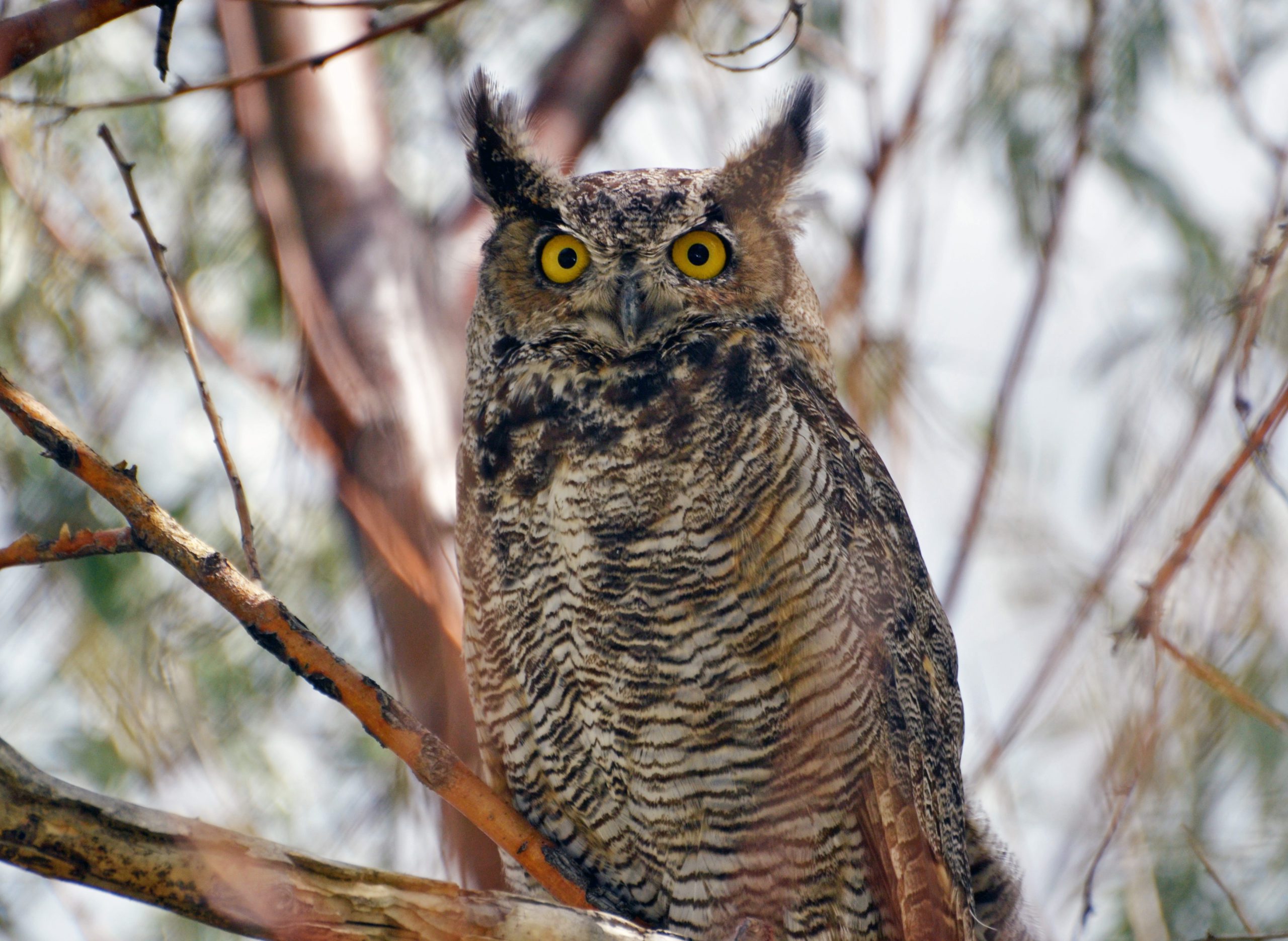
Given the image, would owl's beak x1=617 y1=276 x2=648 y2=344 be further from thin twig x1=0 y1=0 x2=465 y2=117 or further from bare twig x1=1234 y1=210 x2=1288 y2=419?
bare twig x1=1234 y1=210 x2=1288 y2=419

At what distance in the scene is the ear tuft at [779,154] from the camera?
7.86 ft

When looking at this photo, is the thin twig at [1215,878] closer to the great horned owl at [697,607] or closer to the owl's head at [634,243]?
the great horned owl at [697,607]

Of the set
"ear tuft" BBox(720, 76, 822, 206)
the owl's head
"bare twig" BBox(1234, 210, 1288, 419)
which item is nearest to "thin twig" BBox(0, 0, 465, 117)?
the owl's head

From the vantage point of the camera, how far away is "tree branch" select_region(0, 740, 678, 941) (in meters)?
1.20

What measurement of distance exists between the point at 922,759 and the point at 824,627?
0.33 m

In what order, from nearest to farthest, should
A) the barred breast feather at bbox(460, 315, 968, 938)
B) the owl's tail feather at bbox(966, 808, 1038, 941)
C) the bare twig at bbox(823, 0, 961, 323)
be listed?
1. the barred breast feather at bbox(460, 315, 968, 938)
2. the owl's tail feather at bbox(966, 808, 1038, 941)
3. the bare twig at bbox(823, 0, 961, 323)

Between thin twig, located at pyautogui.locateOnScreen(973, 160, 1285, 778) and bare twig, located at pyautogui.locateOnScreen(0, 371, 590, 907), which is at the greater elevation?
thin twig, located at pyautogui.locateOnScreen(973, 160, 1285, 778)

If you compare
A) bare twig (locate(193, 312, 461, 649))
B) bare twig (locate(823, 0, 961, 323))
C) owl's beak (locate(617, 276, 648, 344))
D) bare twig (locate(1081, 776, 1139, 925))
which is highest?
bare twig (locate(823, 0, 961, 323))

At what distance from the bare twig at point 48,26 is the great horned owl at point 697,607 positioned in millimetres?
975

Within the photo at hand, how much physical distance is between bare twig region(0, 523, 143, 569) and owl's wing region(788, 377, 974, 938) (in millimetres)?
1133

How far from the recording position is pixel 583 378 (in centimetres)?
215

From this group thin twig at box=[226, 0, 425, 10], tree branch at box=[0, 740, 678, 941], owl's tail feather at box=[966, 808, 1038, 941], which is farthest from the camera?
owl's tail feather at box=[966, 808, 1038, 941]

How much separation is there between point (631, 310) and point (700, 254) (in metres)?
0.22

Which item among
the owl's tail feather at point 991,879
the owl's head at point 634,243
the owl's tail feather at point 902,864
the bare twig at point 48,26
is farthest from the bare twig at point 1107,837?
the bare twig at point 48,26
